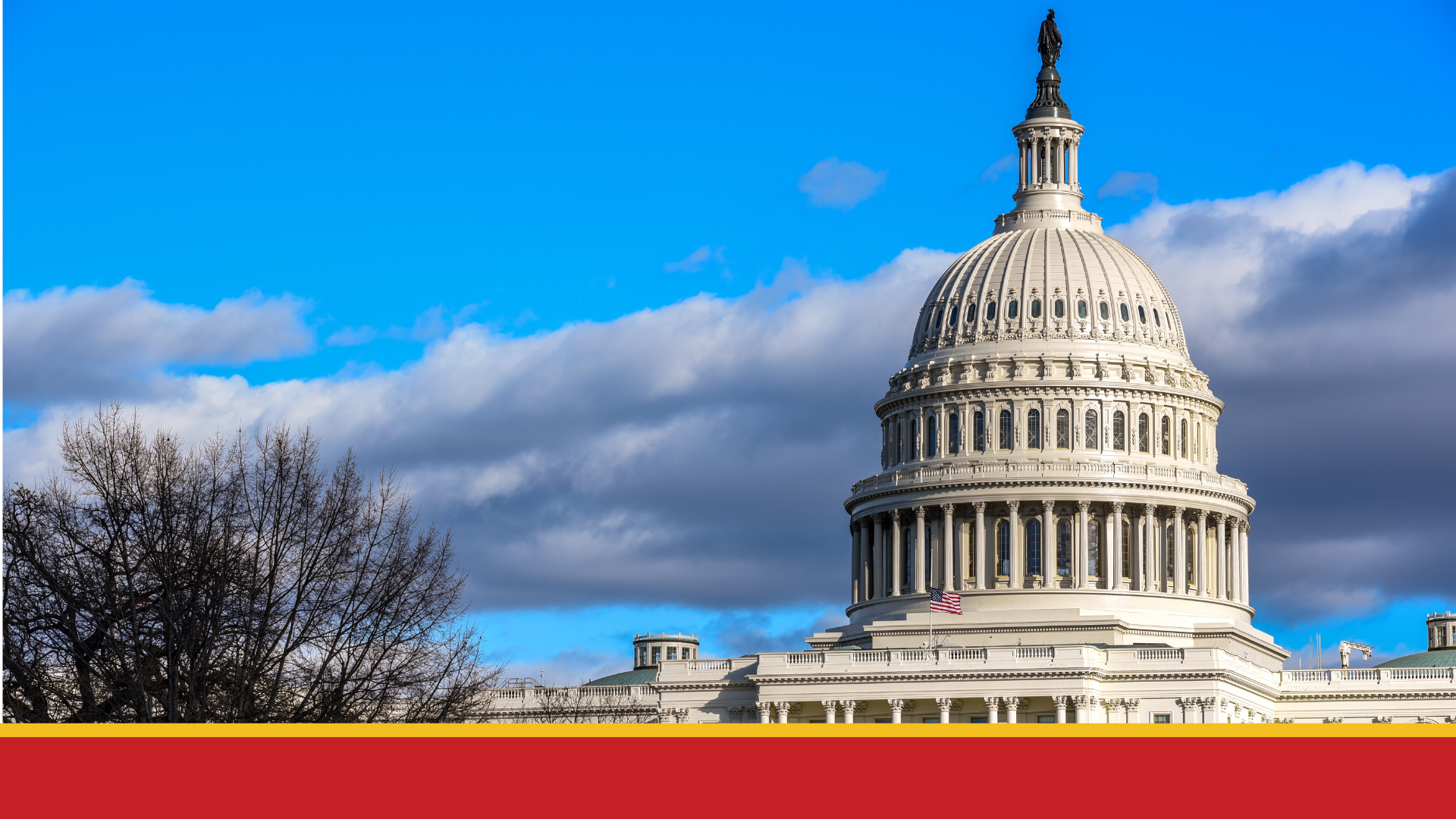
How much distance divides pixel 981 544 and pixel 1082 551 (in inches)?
235

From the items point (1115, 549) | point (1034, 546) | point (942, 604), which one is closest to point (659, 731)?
point (942, 604)

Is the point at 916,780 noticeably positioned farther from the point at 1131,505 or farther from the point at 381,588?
the point at 1131,505

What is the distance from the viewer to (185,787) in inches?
843

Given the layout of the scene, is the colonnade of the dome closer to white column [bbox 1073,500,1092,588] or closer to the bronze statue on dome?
white column [bbox 1073,500,1092,588]

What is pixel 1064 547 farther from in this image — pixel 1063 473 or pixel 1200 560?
pixel 1200 560

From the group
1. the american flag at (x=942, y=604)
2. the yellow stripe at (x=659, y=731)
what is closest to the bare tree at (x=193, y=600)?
the yellow stripe at (x=659, y=731)

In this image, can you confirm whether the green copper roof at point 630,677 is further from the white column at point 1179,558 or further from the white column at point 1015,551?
the white column at point 1179,558

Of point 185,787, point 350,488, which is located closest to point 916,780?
point 185,787

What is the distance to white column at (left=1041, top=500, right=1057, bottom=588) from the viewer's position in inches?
5012

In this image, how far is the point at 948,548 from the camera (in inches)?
5123

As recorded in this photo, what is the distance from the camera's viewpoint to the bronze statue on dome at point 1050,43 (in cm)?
15025

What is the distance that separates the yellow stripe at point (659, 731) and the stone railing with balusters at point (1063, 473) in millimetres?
108178

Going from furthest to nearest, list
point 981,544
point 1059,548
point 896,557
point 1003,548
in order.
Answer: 1. point 896,557
2. point 1003,548
3. point 1059,548
4. point 981,544

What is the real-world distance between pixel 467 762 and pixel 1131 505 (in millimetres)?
111755
